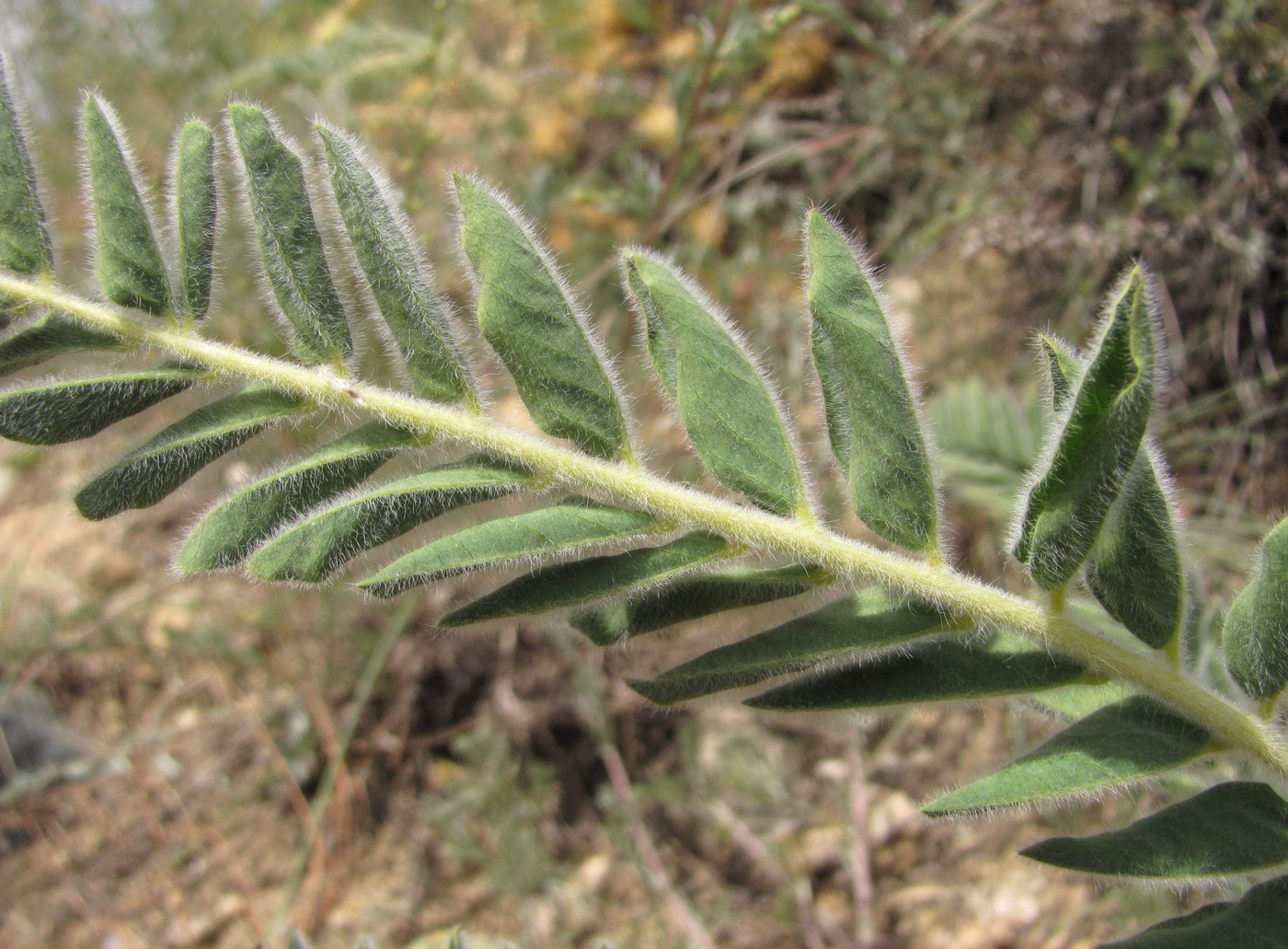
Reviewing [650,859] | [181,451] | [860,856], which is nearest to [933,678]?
[181,451]

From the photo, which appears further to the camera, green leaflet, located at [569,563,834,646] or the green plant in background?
green leaflet, located at [569,563,834,646]

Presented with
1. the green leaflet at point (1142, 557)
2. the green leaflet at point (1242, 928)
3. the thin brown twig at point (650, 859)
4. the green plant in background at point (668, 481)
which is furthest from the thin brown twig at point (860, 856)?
the green leaflet at point (1142, 557)

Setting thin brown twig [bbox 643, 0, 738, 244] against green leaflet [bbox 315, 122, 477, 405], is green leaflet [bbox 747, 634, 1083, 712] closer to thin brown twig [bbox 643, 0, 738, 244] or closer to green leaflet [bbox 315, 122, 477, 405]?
green leaflet [bbox 315, 122, 477, 405]

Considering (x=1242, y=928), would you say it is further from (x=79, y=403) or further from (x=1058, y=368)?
(x=79, y=403)

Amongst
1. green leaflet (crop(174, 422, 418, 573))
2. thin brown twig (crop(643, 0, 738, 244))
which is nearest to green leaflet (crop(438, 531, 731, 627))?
green leaflet (crop(174, 422, 418, 573))

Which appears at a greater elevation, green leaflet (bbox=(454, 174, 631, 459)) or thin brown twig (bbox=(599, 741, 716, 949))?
green leaflet (bbox=(454, 174, 631, 459))

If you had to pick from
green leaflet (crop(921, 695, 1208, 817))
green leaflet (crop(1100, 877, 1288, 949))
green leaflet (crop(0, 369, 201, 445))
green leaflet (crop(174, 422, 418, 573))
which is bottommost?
green leaflet (crop(1100, 877, 1288, 949))
